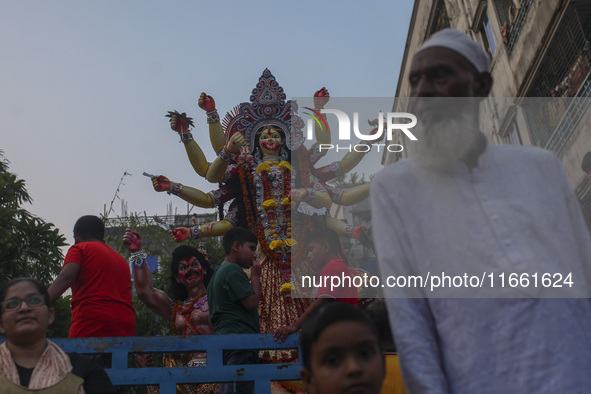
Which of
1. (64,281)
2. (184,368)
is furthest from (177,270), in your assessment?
(184,368)

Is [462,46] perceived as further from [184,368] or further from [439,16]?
[439,16]

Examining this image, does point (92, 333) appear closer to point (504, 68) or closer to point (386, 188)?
point (386, 188)

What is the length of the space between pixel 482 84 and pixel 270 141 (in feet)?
17.1

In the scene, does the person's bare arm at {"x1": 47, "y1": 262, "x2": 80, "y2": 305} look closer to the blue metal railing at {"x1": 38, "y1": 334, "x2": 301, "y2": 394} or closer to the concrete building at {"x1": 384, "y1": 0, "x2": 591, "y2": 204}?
the blue metal railing at {"x1": 38, "y1": 334, "x2": 301, "y2": 394}

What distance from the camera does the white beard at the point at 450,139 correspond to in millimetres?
2049

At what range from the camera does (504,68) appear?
43.1ft

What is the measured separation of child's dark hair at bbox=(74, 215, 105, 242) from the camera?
Result: 4648 millimetres

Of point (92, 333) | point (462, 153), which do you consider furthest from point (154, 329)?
point (462, 153)

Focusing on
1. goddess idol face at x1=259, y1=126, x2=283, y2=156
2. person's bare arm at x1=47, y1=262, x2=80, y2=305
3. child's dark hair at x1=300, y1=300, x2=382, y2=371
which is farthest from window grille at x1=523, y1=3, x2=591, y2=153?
child's dark hair at x1=300, y1=300, x2=382, y2=371

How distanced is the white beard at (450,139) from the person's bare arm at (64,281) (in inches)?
120

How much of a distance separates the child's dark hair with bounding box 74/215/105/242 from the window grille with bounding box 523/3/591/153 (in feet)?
24.7

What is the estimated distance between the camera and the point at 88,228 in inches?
184

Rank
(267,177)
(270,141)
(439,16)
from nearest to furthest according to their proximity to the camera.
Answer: (267,177)
(270,141)
(439,16)

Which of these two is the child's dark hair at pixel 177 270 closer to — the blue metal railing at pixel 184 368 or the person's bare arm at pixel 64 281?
the person's bare arm at pixel 64 281
